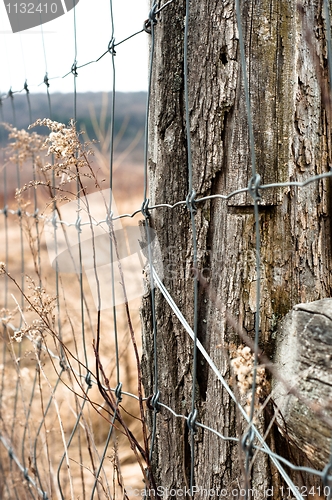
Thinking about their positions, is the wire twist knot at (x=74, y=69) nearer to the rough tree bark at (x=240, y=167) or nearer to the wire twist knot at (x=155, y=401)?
the rough tree bark at (x=240, y=167)

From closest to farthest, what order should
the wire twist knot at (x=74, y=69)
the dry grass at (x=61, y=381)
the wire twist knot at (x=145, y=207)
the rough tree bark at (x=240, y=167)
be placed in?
1. the rough tree bark at (x=240, y=167)
2. the wire twist knot at (x=145, y=207)
3. the dry grass at (x=61, y=381)
4. the wire twist knot at (x=74, y=69)

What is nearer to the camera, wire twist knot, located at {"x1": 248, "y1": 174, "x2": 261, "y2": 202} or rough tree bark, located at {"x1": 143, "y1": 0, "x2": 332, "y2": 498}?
wire twist knot, located at {"x1": 248, "y1": 174, "x2": 261, "y2": 202}

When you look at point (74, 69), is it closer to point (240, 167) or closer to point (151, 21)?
point (151, 21)

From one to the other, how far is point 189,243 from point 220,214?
12cm

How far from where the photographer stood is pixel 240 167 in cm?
106

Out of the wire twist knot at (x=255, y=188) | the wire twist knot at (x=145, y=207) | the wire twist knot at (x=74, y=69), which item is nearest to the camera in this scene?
the wire twist knot at (x=255, y=188)

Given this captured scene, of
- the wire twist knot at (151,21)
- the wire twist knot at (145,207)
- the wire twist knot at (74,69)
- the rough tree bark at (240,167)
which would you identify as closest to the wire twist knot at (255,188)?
the rough tree bark at (240,167)

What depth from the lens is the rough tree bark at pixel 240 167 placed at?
103 centimetres

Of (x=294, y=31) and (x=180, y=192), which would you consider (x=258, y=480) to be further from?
(x=294, y=31)

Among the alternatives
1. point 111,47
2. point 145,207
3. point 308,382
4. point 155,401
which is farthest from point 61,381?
point 111,47

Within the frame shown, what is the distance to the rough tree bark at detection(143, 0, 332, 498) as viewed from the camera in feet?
3.37

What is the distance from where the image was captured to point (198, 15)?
1.08m

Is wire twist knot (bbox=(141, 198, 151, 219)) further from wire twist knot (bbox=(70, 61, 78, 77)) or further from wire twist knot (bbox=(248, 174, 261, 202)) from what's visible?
wire twist knot (bbox=(70, 61, 78, 77))

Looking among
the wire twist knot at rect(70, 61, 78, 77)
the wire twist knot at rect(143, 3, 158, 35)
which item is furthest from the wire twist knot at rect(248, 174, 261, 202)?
the wire twist knot at rect(70, 61, 78, 77)
